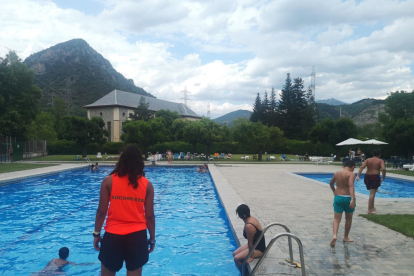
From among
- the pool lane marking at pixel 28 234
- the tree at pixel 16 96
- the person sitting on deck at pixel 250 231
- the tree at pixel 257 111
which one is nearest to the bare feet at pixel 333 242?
the person sitting on deck at pixel 250 231

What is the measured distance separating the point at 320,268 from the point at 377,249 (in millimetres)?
1374

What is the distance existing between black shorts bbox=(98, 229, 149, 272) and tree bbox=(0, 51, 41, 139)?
3128 cm

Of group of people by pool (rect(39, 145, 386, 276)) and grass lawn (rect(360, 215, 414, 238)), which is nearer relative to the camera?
group of people by pool (rect(39, 145, 386, 276))

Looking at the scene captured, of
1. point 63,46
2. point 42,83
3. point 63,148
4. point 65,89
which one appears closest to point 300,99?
point 63,148

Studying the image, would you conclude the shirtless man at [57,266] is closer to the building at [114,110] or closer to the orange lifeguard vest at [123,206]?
the orange lifeguard vest at [123,206]

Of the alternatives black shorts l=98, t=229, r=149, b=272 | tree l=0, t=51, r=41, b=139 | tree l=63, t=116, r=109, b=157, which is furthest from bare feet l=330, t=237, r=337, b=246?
tree l=0, t=51, r=41, b=139

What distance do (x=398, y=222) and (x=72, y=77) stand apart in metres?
117

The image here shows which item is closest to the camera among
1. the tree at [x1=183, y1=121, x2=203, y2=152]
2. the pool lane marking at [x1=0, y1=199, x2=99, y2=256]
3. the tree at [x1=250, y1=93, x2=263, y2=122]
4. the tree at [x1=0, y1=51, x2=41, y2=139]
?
the pool lane marking at [x1=0, y1=199, x2=99, y2=256]

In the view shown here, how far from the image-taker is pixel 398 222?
6.32 metres

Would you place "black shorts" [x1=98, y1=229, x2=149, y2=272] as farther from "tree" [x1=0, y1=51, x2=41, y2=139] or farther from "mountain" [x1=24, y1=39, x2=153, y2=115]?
"mountain" [x1=24, y1=39, x2=153, y2=115]

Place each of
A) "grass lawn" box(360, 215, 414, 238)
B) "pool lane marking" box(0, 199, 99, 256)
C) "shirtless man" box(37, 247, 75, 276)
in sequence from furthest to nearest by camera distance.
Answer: "pool lane marking" box(0, 199, 99, 256) < "grass lawn" box(360, 215, 414, 238) < "shirtless man" box(37, 247, 75, 276)

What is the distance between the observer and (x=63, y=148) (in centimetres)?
4272

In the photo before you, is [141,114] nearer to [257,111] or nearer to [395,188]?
[257,111]

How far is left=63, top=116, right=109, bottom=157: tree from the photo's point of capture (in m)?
31.2
